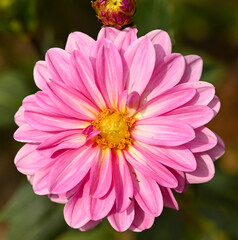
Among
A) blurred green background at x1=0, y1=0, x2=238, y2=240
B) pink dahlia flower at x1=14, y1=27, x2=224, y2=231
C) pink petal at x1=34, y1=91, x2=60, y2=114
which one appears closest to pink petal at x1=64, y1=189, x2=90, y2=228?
pink dahlia flower at x1=14, y1=27, x2=224, y2=231

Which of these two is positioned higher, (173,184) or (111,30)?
(111,30)

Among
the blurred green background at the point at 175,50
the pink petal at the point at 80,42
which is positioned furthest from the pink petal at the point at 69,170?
the blurred green background at the point at 175,50

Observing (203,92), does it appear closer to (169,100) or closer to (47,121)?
(169,100)

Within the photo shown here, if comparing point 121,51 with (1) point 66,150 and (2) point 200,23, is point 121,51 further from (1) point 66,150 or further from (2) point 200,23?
(2) point 200,23

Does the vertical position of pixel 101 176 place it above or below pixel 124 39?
below

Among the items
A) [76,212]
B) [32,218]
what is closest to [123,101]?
[76,212]

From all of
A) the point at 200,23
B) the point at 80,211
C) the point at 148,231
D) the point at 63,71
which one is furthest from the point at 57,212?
the point at 200,23

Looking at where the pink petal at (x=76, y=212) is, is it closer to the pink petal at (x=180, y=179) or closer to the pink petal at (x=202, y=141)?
the pink petal at (x=180, y=179)

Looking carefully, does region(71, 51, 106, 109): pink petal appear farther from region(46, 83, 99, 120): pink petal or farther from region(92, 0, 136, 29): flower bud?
region(92, 0, 136, 29): flower bud
